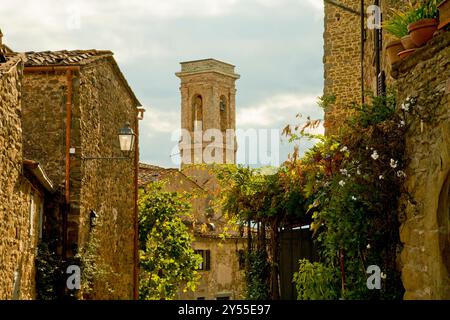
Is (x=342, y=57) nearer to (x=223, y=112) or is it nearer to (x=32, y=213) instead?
(x=32, y=213)

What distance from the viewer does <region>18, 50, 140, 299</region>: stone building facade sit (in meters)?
14.9

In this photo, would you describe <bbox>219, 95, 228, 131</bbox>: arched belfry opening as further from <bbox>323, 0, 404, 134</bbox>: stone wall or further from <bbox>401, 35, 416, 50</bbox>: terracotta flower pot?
<bbox>401, 35, 416, 50</bbox>: terracotta flower pot

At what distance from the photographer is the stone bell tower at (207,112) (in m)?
59.7

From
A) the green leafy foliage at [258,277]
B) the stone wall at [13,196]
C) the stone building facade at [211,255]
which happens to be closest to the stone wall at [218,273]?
the stone building facade at [211,255]

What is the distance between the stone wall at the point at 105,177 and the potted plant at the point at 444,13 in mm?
9260

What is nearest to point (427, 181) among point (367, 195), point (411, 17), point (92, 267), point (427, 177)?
point (427, 177)

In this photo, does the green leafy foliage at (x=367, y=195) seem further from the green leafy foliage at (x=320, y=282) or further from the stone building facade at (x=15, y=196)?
the stone building facade at (x=15, y=196)

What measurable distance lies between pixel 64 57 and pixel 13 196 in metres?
5.34

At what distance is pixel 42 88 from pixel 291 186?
6.15 meters
